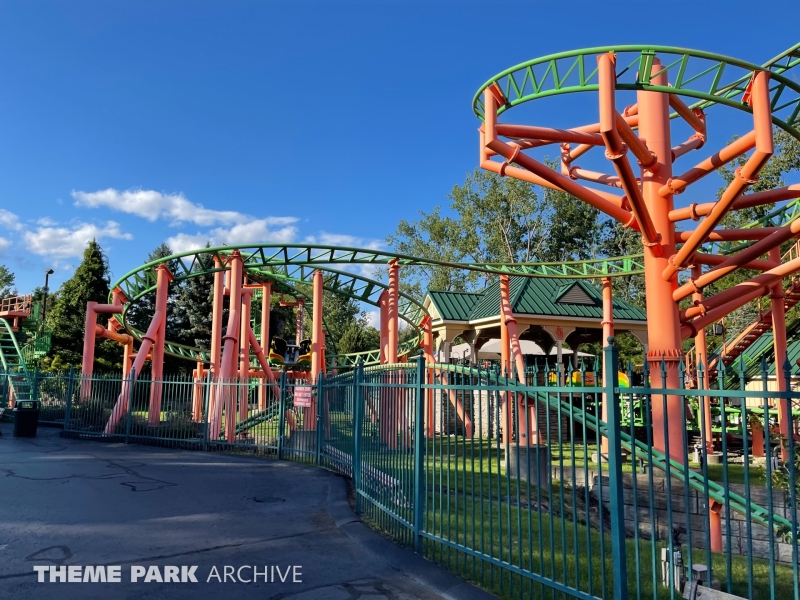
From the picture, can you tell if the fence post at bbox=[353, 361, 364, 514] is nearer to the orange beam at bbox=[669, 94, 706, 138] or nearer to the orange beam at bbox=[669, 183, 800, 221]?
the orange beam at bbox=[669, 183, 800, 221]

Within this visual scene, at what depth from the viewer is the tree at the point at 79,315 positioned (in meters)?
41.0

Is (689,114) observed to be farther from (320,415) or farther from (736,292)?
(320,415)

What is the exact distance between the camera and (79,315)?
140 ft

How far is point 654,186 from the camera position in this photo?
37.8 feet

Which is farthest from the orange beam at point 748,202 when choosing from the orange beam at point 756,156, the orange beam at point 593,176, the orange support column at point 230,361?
the orange support column at point 230,361

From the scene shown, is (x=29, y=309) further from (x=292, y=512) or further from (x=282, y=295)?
(x=292, y=512)

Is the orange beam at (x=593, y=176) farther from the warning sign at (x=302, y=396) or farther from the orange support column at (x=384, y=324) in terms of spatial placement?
the orange support column at (x=384, y=324)

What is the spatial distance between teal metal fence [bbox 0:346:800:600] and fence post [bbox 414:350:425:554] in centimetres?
1

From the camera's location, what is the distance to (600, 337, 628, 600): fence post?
3961mm

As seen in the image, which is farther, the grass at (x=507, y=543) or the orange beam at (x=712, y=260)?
the orange beam at (x=712, y=260)

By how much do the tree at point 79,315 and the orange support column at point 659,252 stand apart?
1449 inches

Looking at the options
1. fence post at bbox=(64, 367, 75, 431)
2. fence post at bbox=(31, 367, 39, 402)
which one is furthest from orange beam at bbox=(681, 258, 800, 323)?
fence post at bbox=(31, 367, 39, 402)

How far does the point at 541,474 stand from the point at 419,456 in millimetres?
4991

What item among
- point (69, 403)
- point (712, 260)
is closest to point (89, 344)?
point (69, 403)
